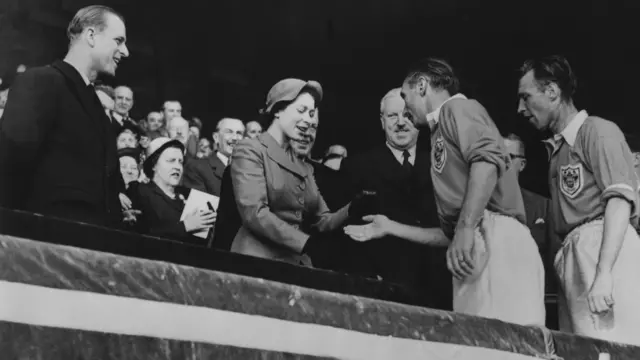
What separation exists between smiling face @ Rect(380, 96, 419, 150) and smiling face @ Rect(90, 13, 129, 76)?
1.39 meters

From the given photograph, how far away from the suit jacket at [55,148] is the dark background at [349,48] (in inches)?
125

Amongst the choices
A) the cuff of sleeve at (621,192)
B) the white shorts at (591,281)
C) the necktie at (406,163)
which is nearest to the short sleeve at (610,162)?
the cuff of sleeve at (621,192)

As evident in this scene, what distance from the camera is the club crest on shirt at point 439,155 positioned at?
8.80 feet

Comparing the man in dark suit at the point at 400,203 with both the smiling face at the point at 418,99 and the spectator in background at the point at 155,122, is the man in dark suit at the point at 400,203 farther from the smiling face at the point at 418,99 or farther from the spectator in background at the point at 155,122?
the spectator in background at the point at 155,122

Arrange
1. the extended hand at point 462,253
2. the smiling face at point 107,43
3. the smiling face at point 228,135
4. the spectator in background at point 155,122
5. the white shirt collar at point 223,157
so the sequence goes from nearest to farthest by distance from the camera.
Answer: the extended hand at point 462,253 < the smiling face at point 107,43 < the white shirt collar at point 223,157 < the smiling face at point 228,135 < the spectator in background at point 155,122

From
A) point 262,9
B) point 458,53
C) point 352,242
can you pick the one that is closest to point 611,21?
point 458,53

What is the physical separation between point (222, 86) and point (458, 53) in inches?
77.5

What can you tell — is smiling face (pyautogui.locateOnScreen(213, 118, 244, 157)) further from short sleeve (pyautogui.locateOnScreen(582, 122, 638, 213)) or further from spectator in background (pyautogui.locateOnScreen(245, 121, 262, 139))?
short sleeve (pyautogui.locateOnScreen(582, 122, 638, 213))

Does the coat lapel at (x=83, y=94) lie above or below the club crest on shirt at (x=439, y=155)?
above

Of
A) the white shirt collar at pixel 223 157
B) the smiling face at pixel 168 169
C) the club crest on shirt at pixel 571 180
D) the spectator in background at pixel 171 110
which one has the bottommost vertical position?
the club crest on shirt at pixel 571 180

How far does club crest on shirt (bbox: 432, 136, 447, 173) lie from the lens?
8.80 feet

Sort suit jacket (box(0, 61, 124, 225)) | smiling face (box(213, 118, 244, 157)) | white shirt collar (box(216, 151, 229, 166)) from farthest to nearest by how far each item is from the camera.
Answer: smiling face (box(213, 118, 244, 157))
white shirt collar (box(216, 151, 229, 166))
suit jacket (box(0, 61, 124, 225))

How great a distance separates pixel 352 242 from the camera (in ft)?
12.3

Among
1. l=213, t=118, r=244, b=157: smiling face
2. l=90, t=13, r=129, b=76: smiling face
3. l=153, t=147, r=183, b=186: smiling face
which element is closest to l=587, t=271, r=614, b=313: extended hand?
l=90, t=13, r=129, b=76: smiling face
